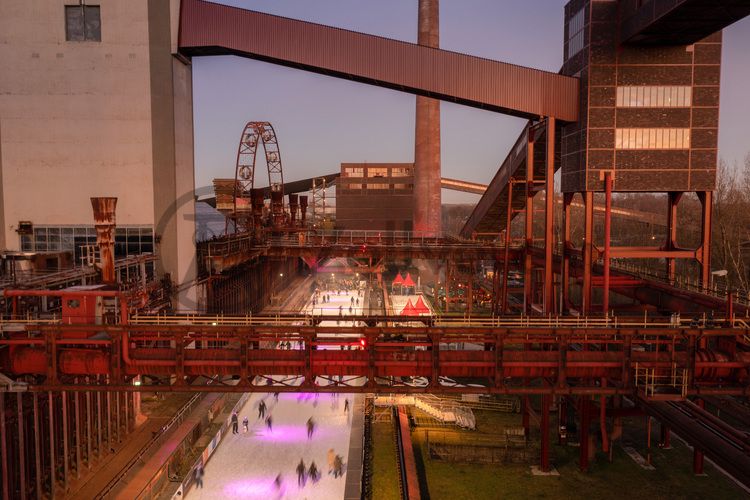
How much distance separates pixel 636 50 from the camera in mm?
25031

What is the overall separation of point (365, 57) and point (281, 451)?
64.3 ft

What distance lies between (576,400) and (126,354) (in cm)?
1887

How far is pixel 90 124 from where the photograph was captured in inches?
1109

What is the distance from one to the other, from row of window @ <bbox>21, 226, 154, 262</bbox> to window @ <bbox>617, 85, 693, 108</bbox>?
24.9m

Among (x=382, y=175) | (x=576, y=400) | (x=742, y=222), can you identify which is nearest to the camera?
(x=576, y=400)

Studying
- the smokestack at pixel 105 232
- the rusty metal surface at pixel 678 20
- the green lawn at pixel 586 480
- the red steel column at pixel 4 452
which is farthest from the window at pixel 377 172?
the red steel column at pixel 4 452

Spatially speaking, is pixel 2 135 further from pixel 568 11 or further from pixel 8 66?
pixel 568 11

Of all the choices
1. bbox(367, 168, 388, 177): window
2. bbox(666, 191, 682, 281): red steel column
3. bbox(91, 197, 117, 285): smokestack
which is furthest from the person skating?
bbox(367, 168, 388, 177): window

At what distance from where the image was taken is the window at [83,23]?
2755cm

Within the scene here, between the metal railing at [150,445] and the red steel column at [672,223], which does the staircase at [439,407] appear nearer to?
the metal railing at [150,445]

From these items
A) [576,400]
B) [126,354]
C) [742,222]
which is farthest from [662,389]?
[742,222]

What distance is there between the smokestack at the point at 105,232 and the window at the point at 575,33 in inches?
877

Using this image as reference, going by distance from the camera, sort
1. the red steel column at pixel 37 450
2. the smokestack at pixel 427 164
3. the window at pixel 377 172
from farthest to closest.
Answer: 1. the window at pixel 377 172
2. the smokestack at pixel 427 164
3. the red steel column at pixel 37 450

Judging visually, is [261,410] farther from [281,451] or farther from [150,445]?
[150,445]
